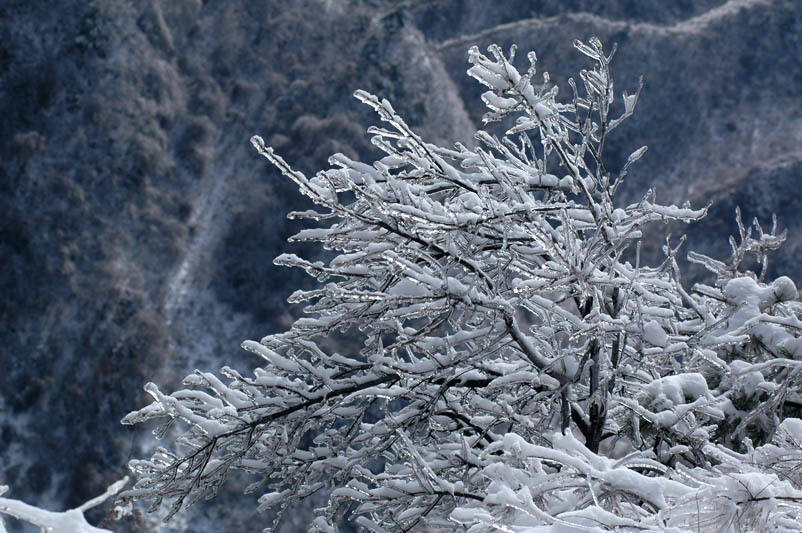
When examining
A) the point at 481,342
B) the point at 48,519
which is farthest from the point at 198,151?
the point at 48,519

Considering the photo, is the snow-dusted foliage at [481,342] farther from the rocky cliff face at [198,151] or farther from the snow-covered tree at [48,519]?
the rocky cliff face at [198,151]

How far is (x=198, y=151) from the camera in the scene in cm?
2253

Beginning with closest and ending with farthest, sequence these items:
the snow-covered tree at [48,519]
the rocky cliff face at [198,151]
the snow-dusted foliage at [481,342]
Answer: the snow-covered tree at [48,519] → the snow-dusted foliage at [481,342] → the rocky cliff face at [198,151]

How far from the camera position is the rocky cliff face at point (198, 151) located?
18.6 metres

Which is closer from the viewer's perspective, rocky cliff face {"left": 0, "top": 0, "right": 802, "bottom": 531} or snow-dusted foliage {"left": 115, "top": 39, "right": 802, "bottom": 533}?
snow-dusted foliage {"left": 115, "top": 39, "right": 802, "bottom": 533}

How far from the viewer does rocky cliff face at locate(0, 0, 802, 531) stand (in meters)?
18.6

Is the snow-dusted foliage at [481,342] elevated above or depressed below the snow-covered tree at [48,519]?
below

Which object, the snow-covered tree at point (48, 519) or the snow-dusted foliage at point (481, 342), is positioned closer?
the snow-covered tree at point (48, 519)

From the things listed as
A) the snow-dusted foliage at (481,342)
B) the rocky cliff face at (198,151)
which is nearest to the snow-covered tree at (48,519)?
the snow-dusted foliage at (481,342)

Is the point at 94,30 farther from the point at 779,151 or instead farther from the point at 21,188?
the point at 779,151

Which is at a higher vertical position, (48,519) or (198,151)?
(48,519)

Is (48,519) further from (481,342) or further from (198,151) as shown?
(198,151)

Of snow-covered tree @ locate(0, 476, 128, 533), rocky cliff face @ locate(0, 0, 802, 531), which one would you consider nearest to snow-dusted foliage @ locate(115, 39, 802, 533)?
snow-covered tree @ locate(0, 476, 128, 533)

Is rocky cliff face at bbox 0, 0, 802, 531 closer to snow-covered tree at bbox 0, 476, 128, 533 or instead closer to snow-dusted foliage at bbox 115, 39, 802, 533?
snow-dusted foliage at bbox 115, 39, 802, 533
